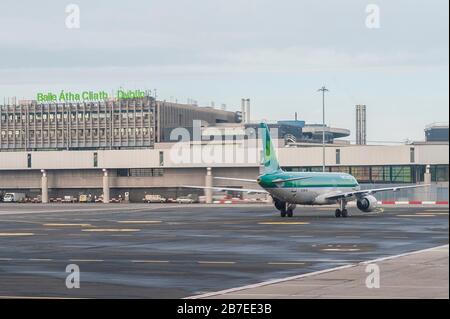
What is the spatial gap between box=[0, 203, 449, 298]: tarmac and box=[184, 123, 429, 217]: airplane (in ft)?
47.8

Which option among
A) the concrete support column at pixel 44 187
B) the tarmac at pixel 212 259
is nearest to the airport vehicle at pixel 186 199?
the concrete support column at pixel 44 187

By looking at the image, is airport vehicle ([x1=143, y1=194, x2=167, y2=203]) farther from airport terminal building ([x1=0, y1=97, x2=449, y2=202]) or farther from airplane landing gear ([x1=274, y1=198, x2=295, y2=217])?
airplane landing gear ([x1=274, y1=198, x2=295, y2=217])

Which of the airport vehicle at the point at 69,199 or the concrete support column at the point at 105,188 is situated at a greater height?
the concrete support column at the point at 105,188

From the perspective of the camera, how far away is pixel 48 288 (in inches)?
1193

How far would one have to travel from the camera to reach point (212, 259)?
41.5 meters

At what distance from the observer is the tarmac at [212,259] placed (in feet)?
96.3

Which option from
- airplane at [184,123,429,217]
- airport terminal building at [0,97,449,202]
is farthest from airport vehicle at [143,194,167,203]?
airplane at [184,123,429,217]

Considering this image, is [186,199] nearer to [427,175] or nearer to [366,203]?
[427,175]

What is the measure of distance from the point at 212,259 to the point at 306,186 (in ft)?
158

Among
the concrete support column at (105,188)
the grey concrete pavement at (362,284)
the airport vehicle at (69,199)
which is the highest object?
the grey concrete pavement at (362,284)

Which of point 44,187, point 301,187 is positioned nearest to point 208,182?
point 44,187

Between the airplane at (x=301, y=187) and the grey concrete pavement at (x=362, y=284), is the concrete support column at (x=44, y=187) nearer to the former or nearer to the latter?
the airplane at (x=301, y=187)

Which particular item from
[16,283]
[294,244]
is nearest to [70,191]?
[294,244]
